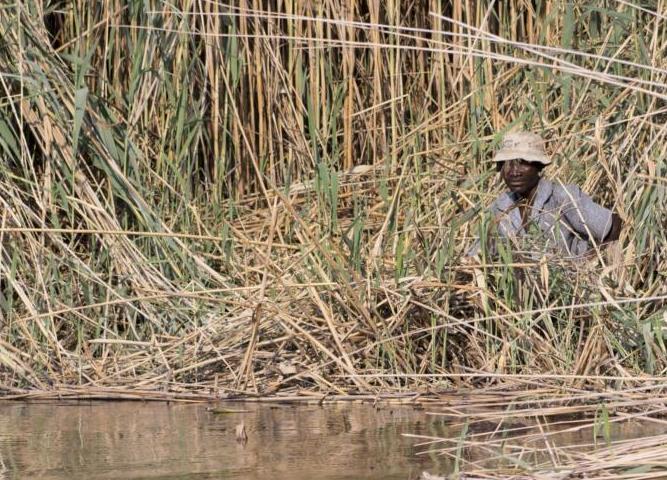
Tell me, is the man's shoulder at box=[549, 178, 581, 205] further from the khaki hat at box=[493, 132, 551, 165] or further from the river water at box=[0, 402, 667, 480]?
the river water at box=[0, 402, 667, 480]

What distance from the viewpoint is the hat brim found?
4.48m

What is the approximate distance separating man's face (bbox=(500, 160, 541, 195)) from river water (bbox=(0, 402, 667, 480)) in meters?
1.02

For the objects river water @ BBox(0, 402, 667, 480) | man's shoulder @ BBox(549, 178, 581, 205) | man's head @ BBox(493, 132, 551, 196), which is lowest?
river water @ BBox(0, 402, 667, 480)

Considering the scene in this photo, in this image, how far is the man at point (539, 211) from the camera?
4.22 metres

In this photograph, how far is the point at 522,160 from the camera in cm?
450

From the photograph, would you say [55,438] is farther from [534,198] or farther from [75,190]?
[534,198]

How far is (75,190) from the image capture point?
4.78 metres

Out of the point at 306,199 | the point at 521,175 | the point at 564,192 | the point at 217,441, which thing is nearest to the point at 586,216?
the point at 564,192

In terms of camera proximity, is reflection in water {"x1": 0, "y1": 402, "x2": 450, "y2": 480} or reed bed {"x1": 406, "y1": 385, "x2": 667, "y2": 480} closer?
reed bed {"x1": 406, "y1": 385, "x2": 667, "y2": 480}

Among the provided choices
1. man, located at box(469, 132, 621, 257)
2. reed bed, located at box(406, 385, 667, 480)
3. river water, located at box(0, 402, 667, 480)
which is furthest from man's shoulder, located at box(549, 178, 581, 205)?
river water, located at box(0, 402, 667, 480)

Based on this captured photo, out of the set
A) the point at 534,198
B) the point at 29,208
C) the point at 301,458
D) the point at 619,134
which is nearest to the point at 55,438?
the point at 301,458

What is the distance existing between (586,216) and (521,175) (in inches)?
11.0

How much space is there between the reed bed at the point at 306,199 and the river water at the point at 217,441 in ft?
0.49

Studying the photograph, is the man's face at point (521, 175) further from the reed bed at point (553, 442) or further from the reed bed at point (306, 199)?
the reed bed at point (553, 442)
